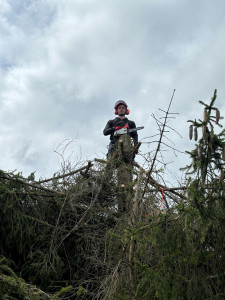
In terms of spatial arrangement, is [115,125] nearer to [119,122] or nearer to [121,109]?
[119,122]

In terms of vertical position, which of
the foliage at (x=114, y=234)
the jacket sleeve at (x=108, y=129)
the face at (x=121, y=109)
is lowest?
the foliage at (x=114, y=234)

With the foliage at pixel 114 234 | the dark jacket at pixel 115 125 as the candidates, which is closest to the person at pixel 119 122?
the dark jacket at pixel 115 125

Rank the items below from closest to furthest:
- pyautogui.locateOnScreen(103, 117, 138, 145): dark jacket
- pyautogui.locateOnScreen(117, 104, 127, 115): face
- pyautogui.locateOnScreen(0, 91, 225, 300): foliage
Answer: pyautogui.locateOnScreen(0, 91, 225, 300): foliage → pyautogui.locateOnScreen(103, 117, 138, 145): dark jacket → pyautogui.locateOnScreen(117, 104, 127, 115): face

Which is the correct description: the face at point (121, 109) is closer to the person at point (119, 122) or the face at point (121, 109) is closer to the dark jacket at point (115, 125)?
the person at point (119, 122)

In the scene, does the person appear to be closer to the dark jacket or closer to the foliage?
the dark jacket

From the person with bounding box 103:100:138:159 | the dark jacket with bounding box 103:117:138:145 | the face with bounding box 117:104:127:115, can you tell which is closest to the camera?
the dark jacket with bounding box 103:117:138:145

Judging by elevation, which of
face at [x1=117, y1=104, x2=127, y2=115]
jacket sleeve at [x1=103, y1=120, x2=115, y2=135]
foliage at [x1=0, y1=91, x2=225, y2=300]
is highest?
face at [x1=117, y1=104, x2=127, y2=115]

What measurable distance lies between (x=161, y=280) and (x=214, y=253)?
0.62 metres

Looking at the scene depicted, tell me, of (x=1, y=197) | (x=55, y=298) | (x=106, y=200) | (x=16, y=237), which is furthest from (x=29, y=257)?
(x=55, y=298)

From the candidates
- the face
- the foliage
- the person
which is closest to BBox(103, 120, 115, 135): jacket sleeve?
the person

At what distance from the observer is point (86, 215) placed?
6715mm

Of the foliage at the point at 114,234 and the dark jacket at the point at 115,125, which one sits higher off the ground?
the dark jacket at the point at 115,125

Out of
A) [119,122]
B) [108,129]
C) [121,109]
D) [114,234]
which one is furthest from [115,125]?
[114,234]

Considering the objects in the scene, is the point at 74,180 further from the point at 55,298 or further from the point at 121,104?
the point at 55,298
